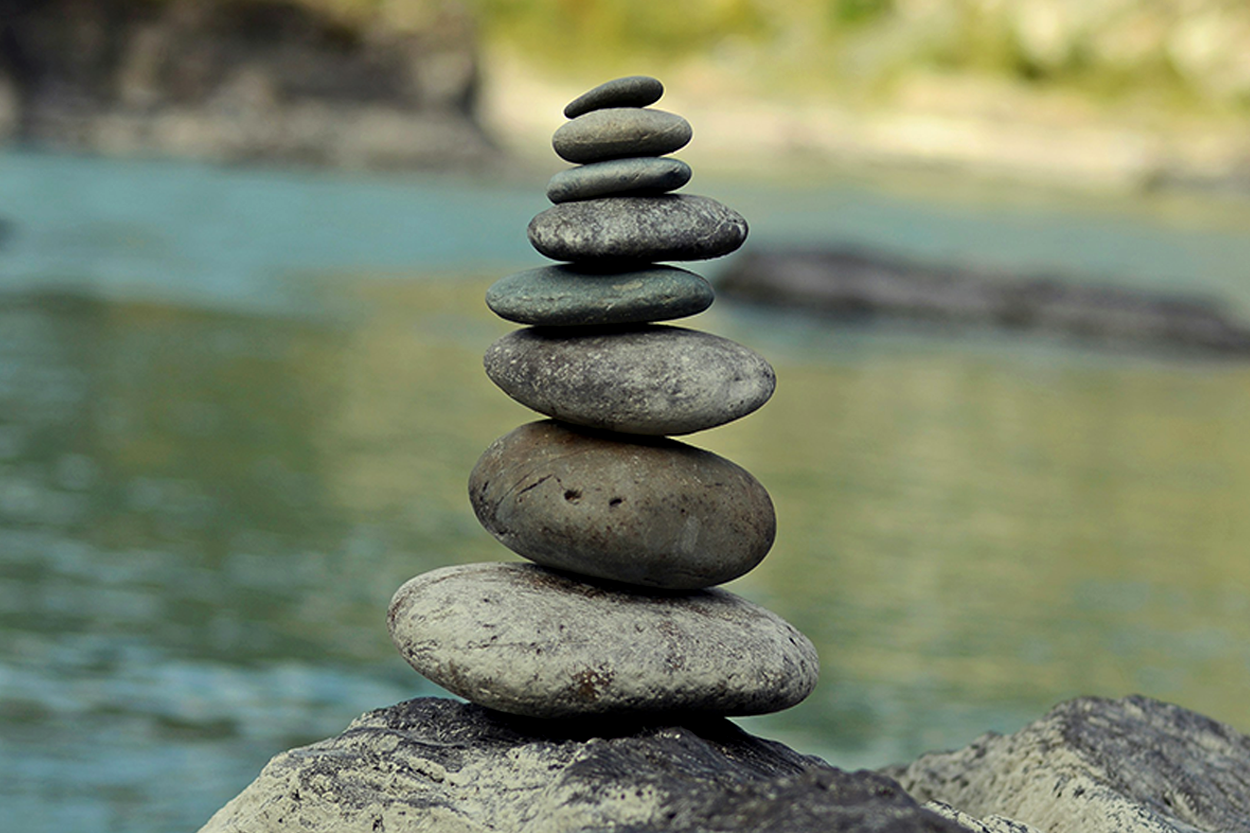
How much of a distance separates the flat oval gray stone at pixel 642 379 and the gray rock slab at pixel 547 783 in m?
0.77

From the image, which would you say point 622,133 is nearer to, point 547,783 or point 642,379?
point 642,379

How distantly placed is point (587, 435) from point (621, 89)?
919mm

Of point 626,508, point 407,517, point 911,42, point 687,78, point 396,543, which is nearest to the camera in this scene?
point 626,508

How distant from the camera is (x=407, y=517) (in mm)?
8258

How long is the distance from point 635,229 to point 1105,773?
6.16ft

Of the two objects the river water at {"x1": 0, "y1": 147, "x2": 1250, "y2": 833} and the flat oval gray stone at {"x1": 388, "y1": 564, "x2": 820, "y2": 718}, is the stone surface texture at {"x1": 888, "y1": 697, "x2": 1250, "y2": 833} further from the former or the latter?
the river water at {"x1": 0, "y1": 147, "x2": 1250, "y2": 833}

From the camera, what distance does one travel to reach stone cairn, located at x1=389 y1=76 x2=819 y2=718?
3549 mm

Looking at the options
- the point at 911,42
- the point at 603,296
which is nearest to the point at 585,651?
the point at 603,296

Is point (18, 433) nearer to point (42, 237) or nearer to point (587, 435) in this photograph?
point (587, 435)

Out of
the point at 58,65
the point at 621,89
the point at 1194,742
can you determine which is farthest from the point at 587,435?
the point at 58,65

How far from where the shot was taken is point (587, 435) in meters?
3.91

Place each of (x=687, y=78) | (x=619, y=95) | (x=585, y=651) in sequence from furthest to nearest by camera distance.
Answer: (x=687, y=78) < (x=619, y=95) < (x=585, y=651)

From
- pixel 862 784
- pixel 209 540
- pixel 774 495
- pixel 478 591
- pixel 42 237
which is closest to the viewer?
pixel 862 784

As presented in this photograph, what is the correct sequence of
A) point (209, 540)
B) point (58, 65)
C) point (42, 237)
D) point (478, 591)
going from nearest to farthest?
point (478, 591) → point (209, 540) → point (42, 237) → point (58, 65)
